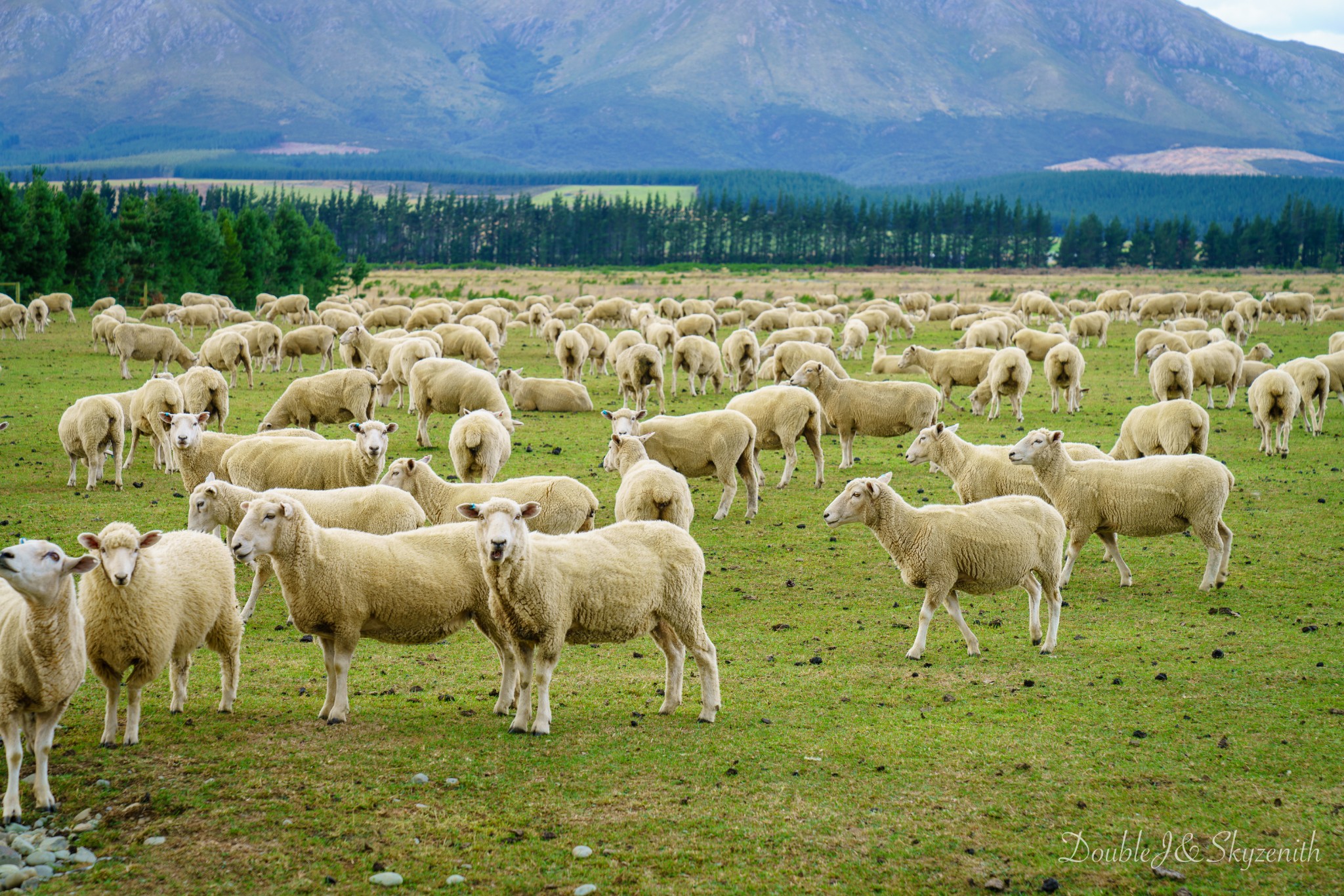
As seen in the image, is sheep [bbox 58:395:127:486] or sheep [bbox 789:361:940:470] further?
sheep [bbox 789:361:940:470]

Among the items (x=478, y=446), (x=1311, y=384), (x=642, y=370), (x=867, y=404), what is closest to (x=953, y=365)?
(x=867, y=404)

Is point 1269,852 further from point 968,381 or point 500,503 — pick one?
point 968,381

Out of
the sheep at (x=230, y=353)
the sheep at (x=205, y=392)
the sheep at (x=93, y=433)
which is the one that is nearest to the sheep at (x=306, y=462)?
the sheep at (x=93, y=433)

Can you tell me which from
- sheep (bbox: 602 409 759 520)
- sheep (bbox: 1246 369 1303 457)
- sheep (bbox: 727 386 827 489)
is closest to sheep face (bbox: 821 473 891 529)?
sheep (bbox: 602 409 759 520)

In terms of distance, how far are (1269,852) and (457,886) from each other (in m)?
4.72

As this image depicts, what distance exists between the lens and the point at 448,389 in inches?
838

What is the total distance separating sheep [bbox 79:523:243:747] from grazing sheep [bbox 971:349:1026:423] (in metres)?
19.6

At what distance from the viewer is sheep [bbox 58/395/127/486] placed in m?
16.6

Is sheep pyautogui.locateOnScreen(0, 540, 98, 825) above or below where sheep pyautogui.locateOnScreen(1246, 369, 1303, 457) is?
below

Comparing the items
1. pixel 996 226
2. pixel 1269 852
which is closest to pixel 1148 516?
pixel 1269 852

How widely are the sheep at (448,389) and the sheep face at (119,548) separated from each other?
43.1 feet

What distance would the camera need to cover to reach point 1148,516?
1226 cm

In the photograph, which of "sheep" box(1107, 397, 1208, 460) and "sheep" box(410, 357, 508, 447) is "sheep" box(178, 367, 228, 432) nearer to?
"sheep" box(410, 357, 508, 447)

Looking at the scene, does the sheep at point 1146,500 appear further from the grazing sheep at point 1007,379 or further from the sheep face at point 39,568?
the grazing sheep at point 1007,379
